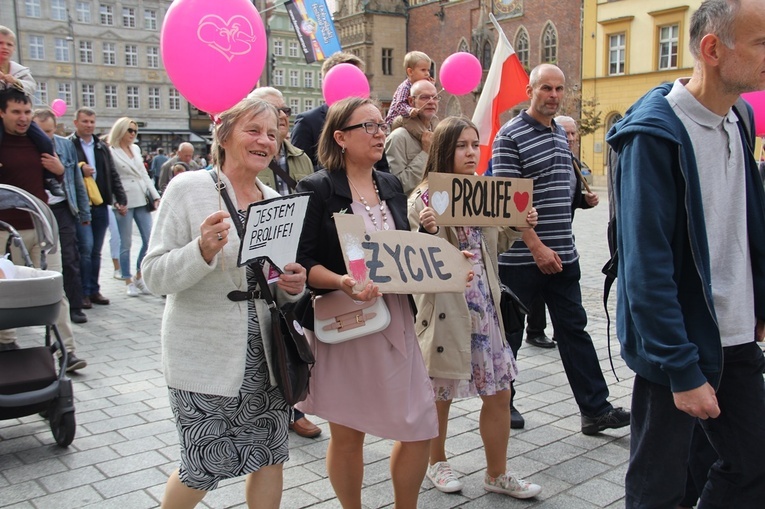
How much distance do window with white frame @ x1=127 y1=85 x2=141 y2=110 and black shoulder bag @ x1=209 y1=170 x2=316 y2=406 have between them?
226 feet

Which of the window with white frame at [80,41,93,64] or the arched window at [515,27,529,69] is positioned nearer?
the arched window at [515,27,529,69]

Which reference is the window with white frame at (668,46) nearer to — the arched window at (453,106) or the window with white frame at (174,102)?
the arched window at (453,106)

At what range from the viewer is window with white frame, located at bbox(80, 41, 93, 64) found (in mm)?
65562

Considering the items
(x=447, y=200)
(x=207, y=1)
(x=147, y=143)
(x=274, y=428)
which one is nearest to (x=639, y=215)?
(x=447, y=200)

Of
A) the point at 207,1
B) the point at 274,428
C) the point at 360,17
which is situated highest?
the point at 360,17

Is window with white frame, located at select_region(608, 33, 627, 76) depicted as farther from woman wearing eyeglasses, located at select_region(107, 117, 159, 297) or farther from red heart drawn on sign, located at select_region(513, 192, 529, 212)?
red heart drawn on sign, located at select_region(513, 192, 529, 212)

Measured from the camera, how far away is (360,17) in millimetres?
59250

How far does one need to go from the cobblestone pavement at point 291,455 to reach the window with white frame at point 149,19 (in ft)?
224

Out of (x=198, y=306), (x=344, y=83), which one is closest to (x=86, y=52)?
(x=344, y=83)

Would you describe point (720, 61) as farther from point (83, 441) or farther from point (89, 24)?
point (89, 24)

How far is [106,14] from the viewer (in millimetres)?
67375

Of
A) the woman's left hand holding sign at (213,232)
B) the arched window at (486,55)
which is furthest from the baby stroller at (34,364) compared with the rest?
the arched window at (486,55)

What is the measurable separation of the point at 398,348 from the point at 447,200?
769 millimetres

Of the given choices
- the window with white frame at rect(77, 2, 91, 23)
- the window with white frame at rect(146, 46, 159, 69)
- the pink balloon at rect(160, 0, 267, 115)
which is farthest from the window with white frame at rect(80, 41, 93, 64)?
the pink balloon at rect(160, 0, 267, 115)
